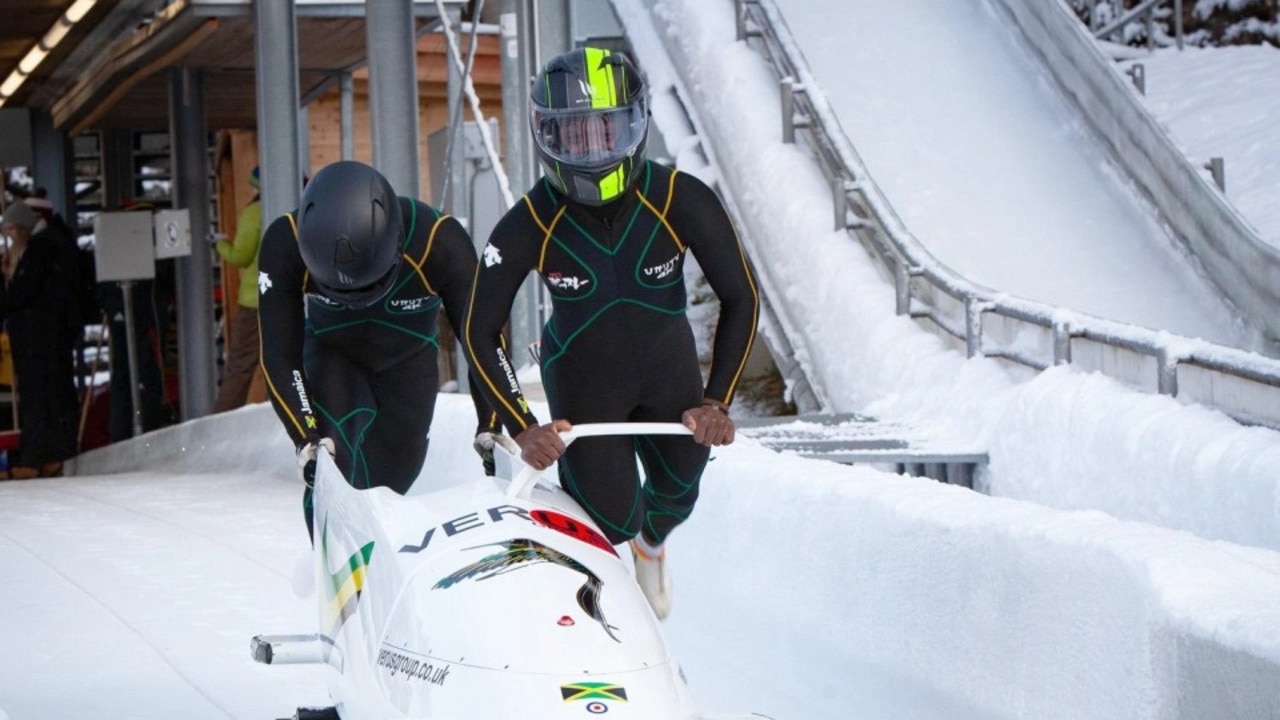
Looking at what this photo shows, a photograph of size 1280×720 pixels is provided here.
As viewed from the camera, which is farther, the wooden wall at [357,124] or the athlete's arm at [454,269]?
the wooden wall at [357,124]

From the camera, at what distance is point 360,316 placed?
4.07m

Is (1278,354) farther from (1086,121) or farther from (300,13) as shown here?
(300,13)

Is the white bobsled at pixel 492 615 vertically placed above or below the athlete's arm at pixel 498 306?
below

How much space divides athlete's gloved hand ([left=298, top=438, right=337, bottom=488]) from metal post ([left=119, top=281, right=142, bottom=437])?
841 centimetres

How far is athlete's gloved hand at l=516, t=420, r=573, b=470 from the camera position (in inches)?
119

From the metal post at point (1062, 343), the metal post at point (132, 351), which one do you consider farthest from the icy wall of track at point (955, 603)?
the metal post at point (132, 351)

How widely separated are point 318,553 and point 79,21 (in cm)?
1106

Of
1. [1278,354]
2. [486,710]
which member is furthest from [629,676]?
[1278,354]

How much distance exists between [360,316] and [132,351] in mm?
8031

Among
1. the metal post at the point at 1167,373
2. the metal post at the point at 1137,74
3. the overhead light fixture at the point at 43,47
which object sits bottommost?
the metal post at the point at 1167,373

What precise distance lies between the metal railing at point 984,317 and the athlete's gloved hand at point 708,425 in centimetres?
265

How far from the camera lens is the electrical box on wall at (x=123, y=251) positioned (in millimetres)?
11770

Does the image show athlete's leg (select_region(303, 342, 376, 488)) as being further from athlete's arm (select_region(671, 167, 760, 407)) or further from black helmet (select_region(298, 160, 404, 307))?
athlete's arm (select_region(671, 167, 760, 407))

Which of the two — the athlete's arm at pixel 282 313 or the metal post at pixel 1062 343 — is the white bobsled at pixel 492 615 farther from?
the metal post at pixel 1062 343
